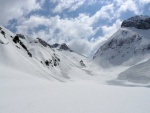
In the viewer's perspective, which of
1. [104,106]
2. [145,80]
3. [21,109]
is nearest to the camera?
[21,109]

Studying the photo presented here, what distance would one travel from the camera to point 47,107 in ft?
52.3

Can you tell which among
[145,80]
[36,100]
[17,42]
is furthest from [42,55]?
[36,100]

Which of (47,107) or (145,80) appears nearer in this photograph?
(47,107)

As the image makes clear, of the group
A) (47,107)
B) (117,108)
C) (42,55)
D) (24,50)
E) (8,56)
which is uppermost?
(42,55)

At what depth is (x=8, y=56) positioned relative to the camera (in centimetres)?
7494

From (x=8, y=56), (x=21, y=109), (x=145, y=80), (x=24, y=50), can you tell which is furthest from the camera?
(x=145, y=80)

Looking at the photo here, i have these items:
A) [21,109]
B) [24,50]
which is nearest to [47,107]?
[21,109]

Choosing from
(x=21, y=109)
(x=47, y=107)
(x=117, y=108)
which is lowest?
(x=21, y=109)

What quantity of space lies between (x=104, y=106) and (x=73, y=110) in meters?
2.99

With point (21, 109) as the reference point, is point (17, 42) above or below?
above

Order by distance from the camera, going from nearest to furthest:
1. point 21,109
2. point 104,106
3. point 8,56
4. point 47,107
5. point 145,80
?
1. point 21,109
2. point 47,107
3. point 104,106
4. point 8,56
5. point 145,80

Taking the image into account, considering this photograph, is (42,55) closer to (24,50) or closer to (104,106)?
(24,50)

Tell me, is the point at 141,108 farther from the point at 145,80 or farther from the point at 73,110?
the point at 145,80

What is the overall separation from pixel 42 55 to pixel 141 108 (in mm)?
136269
